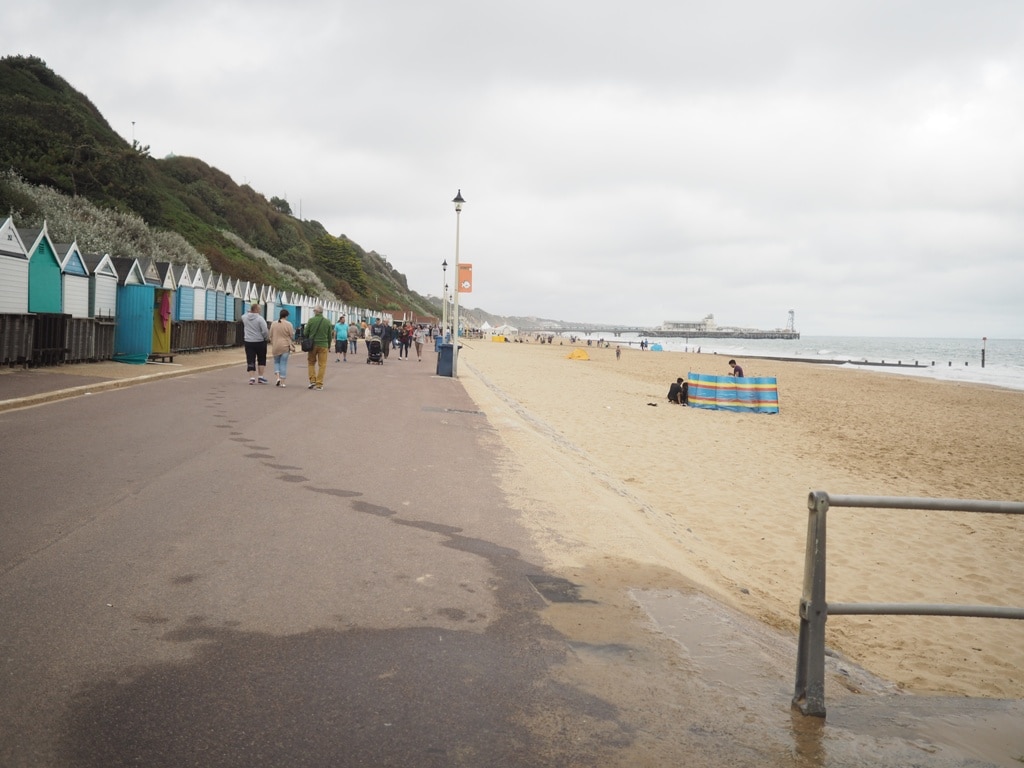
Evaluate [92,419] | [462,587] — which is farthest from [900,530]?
[92,419]

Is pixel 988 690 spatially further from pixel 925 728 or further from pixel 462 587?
pixel 462 587

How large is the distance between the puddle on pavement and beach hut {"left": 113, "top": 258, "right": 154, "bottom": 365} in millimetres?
21624

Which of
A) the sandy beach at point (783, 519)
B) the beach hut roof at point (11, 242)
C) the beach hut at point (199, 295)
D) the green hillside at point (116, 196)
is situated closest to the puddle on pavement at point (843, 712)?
the sandy beach at point (783, 519)

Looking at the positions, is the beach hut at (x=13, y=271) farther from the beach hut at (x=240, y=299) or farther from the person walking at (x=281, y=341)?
the beach hut at (x=240, y=299)

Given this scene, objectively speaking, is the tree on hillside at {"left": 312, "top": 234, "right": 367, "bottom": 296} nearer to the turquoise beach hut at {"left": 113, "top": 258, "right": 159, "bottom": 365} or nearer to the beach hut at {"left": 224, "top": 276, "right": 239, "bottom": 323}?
the beach hut at {"left": 224, "top": 276, "right": 239, "bottom": 323}

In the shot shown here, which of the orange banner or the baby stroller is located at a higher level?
the orange banner

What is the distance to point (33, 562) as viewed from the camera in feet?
15.4

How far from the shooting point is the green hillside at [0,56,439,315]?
4184cm

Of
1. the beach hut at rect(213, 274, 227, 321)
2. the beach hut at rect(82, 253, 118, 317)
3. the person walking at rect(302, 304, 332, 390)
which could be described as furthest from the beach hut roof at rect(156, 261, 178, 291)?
the person walking at rect(302, 304, 332, 390)

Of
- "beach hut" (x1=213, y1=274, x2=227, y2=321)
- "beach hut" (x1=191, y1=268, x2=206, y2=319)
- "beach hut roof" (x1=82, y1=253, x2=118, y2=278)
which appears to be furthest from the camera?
"beach hut" (x1=213, y1=274, x2=227, y2=321)

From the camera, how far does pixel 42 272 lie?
18266mm

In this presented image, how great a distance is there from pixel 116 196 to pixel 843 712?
65176mm

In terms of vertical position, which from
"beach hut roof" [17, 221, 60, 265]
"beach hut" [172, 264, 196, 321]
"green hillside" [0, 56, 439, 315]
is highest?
"green hillside" [0, 56, 439, 315]

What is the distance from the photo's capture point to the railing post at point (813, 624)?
3.29 metres
